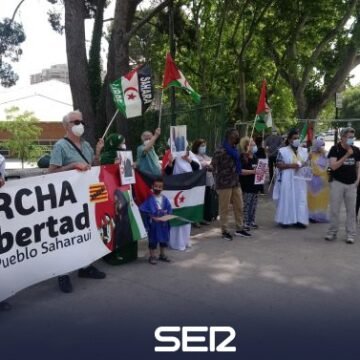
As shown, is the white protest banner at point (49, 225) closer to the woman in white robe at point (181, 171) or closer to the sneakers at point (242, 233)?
the woman in white robe at point (181, 171)

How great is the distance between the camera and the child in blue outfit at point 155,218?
22.0 ft

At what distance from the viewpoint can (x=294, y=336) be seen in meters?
4.39

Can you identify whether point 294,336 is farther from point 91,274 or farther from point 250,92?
point 250,92

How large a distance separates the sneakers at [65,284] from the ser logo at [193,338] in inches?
57.1

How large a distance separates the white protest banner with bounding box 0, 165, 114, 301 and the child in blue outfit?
0.70 metres

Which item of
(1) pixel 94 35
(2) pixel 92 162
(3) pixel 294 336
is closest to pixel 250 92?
(1) pixel 94 35

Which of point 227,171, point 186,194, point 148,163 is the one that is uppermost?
point 148,163

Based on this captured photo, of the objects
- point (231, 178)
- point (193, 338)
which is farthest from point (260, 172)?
point (193, 338)

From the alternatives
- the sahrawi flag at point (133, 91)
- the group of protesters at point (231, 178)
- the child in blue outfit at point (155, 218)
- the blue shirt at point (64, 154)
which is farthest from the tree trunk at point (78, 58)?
the blue shirt at point (64, 154)

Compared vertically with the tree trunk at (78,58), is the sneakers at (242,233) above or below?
below

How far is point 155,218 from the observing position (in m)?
6.66

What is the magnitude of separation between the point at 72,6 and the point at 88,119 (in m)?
2.52

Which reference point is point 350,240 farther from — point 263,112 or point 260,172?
point 263,112

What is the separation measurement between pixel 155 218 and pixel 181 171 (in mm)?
1815
